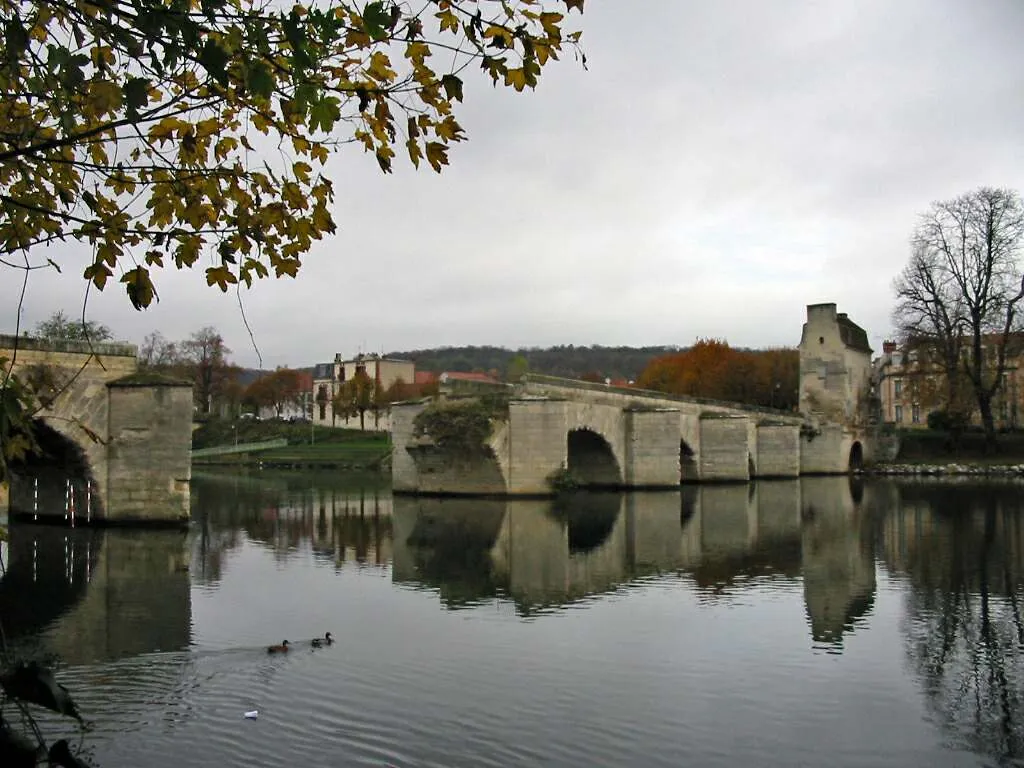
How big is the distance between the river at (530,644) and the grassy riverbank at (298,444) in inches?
1127

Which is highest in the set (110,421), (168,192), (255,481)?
(168,192)

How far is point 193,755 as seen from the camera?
6.27m

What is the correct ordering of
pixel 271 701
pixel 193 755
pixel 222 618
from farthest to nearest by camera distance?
pixel 222 618, pixel 271 701, pixel 193 755

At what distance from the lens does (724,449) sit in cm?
3594

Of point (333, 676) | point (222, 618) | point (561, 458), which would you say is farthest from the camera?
point (561, 458)

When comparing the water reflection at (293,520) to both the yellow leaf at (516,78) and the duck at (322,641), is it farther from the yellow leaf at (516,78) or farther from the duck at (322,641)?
the yellow leaf at (516,78)

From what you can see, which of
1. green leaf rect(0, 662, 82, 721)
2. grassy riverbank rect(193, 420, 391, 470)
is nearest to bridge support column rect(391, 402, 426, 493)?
grassy riverbank rect(193, 420, 391, 470)

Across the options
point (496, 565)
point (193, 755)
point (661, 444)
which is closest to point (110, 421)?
point (496, 565)

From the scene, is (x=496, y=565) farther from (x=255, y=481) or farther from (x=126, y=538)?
(x=255, y=481)

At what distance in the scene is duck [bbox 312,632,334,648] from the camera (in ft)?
30.2

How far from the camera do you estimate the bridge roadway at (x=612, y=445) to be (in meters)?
27.3

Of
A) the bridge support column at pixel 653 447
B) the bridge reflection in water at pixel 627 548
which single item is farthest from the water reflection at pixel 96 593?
the bridge support column at pixel 653 447

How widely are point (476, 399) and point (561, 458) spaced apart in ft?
10.0

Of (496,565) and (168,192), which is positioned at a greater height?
(168,192)
